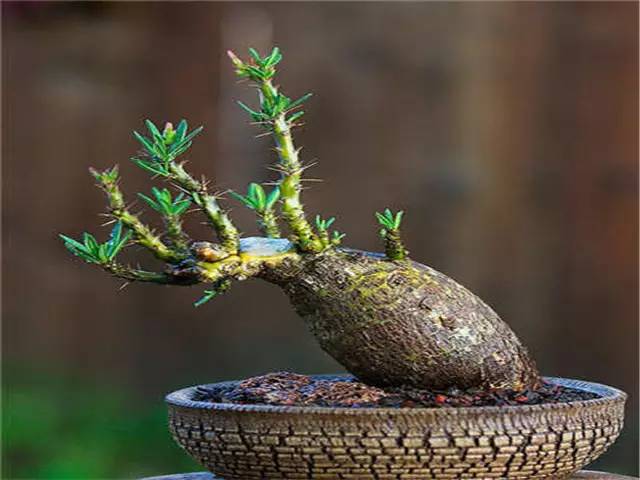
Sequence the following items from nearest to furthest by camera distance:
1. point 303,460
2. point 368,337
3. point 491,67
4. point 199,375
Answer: point 303,460 → point 368,337 → point 491,67 → point 199,375

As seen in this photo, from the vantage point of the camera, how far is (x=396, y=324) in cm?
148

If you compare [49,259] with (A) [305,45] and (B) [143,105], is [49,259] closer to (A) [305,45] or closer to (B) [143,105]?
(B) [143,105]

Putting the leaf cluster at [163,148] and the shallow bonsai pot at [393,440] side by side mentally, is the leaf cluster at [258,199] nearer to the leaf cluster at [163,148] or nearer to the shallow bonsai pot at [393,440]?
the leaf cluster at [163,148]

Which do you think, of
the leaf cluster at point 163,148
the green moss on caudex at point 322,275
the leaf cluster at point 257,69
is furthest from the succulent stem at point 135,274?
the leaf cluster at point 257,69

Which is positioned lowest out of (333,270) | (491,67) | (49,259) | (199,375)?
(199,375)

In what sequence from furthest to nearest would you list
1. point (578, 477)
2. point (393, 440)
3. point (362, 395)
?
1. point (578, 477)
2. point (362, 395)
3. point (393, 440)

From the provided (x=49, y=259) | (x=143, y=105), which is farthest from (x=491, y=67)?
(x=49, y=259)

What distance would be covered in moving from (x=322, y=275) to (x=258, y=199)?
119mm

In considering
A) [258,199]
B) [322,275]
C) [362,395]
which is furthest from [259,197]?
[362,395]

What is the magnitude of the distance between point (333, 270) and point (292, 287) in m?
0.05

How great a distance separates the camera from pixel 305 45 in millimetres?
3434

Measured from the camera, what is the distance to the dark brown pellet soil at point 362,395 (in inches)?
57.2

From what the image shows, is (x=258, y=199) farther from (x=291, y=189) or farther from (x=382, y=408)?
(x=382, y=408)

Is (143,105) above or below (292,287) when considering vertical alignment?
above
